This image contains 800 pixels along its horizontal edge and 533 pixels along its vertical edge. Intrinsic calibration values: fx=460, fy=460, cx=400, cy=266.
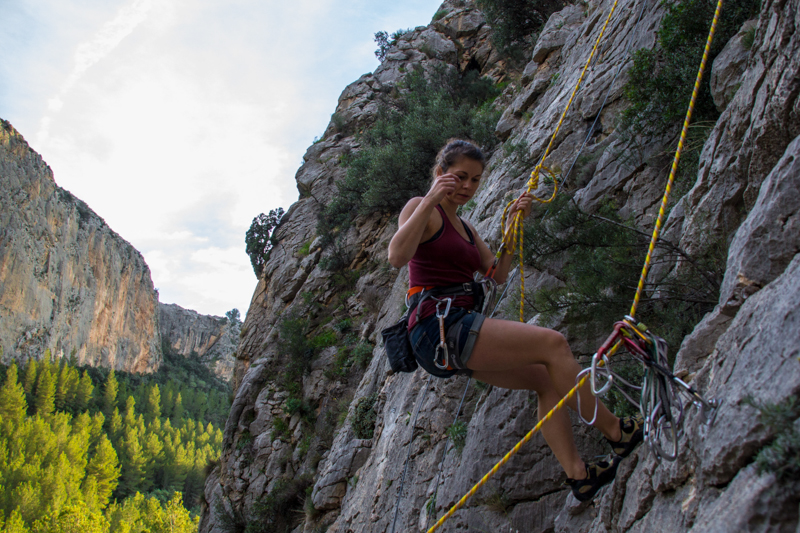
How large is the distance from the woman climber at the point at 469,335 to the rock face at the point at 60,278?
78795 millimetres

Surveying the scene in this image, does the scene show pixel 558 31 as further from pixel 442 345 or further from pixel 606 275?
pixel 442 345

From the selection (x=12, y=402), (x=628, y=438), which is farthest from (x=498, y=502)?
(x=12, y=402)

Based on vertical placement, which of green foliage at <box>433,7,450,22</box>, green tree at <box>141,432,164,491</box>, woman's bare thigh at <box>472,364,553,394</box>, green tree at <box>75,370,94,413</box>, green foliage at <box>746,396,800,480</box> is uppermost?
green foliage at <box>433,7,450,22</box>

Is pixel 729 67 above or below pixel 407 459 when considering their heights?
above

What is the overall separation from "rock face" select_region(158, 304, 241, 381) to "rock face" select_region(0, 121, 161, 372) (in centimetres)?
1144

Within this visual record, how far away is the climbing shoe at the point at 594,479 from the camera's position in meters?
2.48

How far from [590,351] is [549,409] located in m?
1.39

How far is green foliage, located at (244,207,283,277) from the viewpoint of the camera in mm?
18828

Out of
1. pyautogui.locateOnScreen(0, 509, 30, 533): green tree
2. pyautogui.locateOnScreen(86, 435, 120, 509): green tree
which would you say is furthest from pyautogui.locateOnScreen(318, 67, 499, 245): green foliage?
pyautogui.locateOnScreen(86, 435, 120, 509): green tree

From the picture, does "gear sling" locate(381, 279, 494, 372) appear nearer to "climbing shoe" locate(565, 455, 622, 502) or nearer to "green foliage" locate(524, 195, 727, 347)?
"climbing shoe" locate(565, 455, 622, 502)

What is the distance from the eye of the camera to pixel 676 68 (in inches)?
179

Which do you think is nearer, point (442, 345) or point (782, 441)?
point (782, 441)

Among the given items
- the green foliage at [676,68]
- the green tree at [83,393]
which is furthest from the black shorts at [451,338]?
the green tree at [83,393]

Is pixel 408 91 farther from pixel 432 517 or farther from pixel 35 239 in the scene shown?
pixel 35 239
